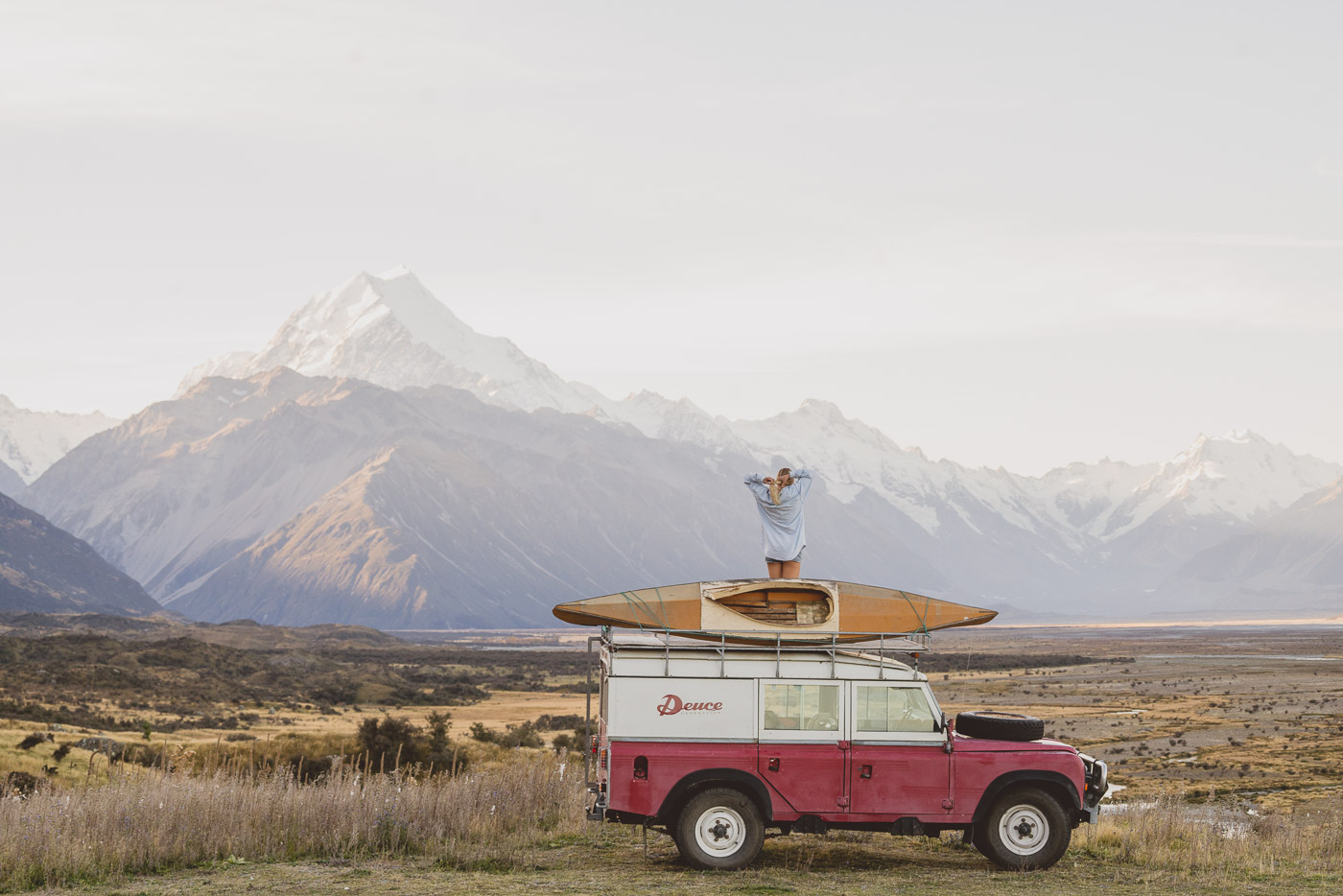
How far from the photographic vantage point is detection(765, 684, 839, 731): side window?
1515 cm

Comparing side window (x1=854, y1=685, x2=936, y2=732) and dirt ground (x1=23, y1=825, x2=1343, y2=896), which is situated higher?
side window (x1=854, y1=685, x2=936, y2=732)

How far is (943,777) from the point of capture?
15.2 m

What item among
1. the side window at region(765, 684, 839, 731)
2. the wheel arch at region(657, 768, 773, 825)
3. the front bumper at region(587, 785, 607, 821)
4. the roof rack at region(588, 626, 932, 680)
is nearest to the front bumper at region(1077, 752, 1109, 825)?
the roof rack at region(588, 626, 932, 680)

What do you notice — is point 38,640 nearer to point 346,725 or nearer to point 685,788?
point 346,725

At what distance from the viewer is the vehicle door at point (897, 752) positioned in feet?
49.5

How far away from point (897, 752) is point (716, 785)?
223 centimetres

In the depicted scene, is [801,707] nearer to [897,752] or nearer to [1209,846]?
[897,752]

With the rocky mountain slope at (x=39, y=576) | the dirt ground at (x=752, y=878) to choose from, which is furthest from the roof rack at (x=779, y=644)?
the rocky mountain slope at (x=39, y=576)

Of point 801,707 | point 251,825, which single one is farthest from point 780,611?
point 251,825

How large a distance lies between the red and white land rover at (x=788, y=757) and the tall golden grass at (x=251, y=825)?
2.57m

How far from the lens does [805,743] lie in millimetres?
15109

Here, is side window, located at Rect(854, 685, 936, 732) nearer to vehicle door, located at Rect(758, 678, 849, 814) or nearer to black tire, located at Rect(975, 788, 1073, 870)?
vehicle door, located at Rect(758, 678, 849, 814)

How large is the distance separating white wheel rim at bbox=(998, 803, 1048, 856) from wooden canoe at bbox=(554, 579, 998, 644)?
2469 millimetres

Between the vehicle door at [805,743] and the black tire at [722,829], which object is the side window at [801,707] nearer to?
the vehicle door at [805,743]
